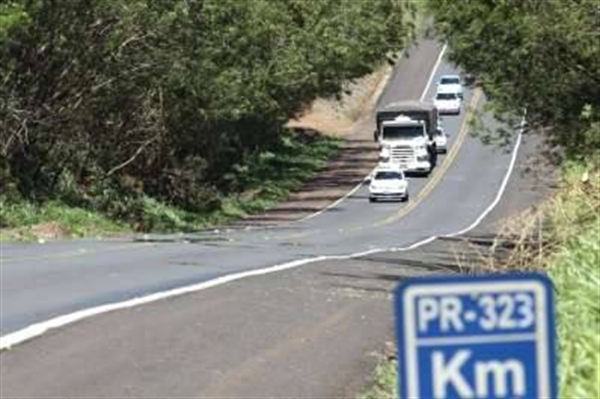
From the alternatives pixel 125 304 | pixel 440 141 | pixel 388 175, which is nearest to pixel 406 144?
pixel 440 141

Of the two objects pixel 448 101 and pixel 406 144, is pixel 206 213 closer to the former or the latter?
pixel 406 144

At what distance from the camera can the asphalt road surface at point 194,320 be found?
38.6 feet

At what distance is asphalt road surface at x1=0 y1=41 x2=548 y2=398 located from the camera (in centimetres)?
1177

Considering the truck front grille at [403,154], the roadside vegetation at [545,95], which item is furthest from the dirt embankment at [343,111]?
the roadside vegetation at [545,95]

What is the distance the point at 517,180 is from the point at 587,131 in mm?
40916

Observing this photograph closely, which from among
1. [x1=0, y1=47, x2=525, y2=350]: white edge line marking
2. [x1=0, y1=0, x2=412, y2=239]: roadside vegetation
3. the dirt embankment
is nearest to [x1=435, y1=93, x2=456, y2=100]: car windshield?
the dirt embankment

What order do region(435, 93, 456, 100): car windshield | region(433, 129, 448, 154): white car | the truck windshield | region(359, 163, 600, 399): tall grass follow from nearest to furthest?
region(359, 163, 600, 399): tall grass, the truck windshield, region(433, 129, 448, 154): white car, region(435, 93, 456, 100): car windshield

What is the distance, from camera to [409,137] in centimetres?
6988

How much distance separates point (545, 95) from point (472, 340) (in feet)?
93.2

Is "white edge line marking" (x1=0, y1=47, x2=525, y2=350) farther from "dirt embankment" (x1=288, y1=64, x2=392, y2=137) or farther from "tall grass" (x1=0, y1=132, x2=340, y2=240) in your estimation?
"dirt embankment" (x1=288, y1=64, x2=392, y2=137)

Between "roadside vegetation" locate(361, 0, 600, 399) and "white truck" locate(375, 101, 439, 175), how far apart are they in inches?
1290

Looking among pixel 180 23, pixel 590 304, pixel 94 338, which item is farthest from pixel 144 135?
pixel 590 304

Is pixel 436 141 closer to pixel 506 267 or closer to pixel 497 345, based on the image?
pixel 506 267

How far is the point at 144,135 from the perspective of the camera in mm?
50812
